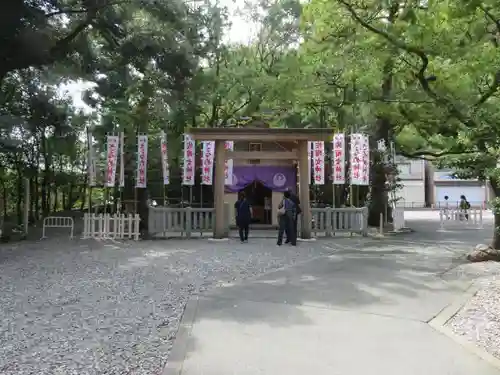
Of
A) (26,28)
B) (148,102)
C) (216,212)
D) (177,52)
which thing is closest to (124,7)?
(177,52)

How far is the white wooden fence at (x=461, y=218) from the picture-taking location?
24328mm

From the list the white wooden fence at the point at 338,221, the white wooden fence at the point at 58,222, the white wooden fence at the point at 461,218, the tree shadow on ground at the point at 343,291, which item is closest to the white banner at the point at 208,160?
the white wooden fence at the point at 338,221

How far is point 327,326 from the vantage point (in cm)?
602

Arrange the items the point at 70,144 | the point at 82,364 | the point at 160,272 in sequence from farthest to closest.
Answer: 1. the point at 70,144
2. the point at 160,272
3. the point at 82,364

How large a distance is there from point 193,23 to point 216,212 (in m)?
6.26

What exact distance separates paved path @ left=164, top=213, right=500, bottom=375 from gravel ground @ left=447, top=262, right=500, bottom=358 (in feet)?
0.95

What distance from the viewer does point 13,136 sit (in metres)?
18.0

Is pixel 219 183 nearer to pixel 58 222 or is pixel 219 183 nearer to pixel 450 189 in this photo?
pixel 58 222

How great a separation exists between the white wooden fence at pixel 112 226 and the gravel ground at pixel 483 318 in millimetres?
10948

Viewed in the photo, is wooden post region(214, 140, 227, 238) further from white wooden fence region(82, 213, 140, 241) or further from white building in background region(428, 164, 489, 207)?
white building in background region(428, 164, 489, 207)

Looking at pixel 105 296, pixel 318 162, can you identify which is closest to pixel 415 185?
pixel 318 162

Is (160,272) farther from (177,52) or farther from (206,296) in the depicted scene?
(177,52)

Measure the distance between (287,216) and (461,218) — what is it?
1433cm

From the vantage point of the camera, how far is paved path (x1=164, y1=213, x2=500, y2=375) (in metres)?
4.66
